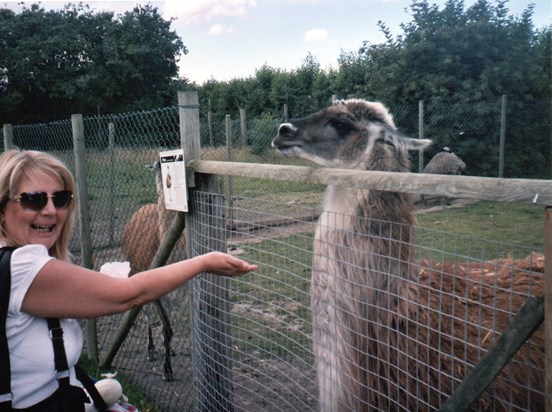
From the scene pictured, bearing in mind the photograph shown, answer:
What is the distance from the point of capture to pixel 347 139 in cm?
347

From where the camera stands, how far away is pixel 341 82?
70.2ft

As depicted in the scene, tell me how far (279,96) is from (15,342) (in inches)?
966

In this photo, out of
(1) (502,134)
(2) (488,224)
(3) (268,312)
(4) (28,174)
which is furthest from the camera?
(1) (502,134)

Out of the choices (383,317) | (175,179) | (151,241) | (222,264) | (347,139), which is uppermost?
(347,139)

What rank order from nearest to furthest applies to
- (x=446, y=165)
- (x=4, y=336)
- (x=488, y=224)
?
(x=4, y=336) → (x=488, y=224) → (x=446, y=165)

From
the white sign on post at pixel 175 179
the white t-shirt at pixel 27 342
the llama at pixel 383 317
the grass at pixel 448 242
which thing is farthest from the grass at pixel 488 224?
the white t-shirt at pixel 27 342

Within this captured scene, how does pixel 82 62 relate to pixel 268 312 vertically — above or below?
above

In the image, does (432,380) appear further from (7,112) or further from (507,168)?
(7,112)

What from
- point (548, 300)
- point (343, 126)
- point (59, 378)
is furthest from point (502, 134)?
point (59, 378)

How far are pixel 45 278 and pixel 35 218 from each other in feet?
1.21

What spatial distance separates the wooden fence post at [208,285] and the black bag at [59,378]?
1285mm

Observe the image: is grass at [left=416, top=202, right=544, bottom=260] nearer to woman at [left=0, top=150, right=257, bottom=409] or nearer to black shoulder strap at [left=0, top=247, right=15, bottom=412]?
woman at [left=0, top=150, right=257, bottom=409]

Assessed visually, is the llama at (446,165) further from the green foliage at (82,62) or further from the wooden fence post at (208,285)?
the green foliage at (82,62)

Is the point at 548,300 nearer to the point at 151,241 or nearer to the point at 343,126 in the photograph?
the point at 343,126
